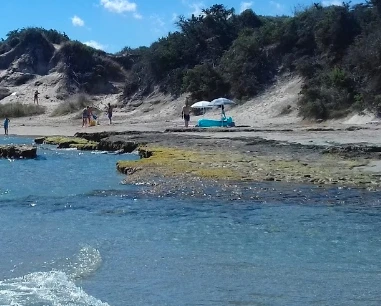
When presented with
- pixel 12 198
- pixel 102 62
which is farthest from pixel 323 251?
pixel 102 62

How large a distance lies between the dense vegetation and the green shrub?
265 inches

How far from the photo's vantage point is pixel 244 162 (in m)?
19.2

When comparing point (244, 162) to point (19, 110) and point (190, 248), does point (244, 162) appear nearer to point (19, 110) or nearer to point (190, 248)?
point (190, 248)

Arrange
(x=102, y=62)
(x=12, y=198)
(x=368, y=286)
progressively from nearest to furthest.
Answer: (x=368, y=286)
(x=12, y=198)
(x=102, y=62)

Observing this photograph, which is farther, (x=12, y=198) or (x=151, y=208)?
(x=12, y=198)

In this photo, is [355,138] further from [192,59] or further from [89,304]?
[192,59]

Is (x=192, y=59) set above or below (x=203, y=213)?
above

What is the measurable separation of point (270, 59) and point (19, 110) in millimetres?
19743

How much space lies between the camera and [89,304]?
7453mm

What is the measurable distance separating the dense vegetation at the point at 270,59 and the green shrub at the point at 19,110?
6.72m

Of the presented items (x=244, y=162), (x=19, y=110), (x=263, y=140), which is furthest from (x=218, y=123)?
(x=19, y=110)

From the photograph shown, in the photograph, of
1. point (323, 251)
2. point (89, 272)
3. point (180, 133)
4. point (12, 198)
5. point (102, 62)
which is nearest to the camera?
point (89, 272)

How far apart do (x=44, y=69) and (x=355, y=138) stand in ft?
160

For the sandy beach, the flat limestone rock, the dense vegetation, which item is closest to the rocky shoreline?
the sandy beach
